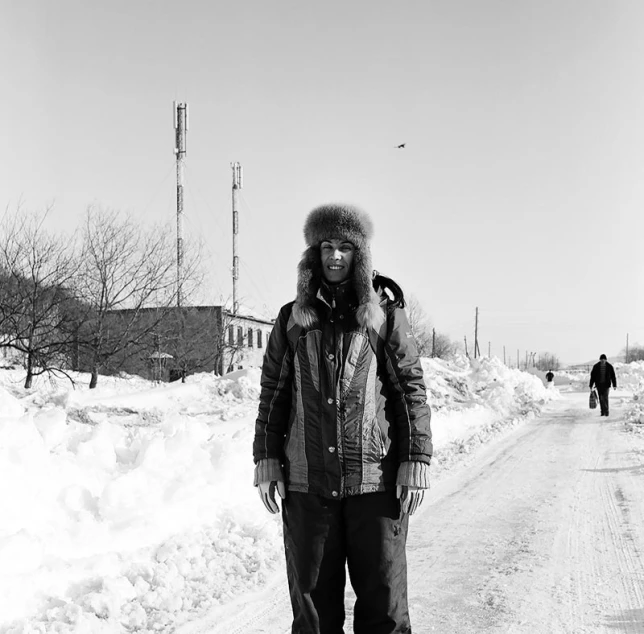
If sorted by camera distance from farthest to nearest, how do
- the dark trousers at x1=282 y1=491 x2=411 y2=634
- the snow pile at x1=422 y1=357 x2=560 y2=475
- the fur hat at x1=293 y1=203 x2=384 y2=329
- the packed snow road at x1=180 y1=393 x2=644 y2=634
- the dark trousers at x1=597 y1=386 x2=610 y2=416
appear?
1. the dark trousers at x1=597 y1=386 x2=610 y2=416
2. the snow pile at x1=422 y1=357 x2=560 y2=475
3. the packed snow road at x1=180 y1=393 x2=644 y2=634
4. the fur hat at x1=293 y1=203 x2=384 y2=329
5. the dark trousers at x1=282 y1=491 x2=411 y2=634

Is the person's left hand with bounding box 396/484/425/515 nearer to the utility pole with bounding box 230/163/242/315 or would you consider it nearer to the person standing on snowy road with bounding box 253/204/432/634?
the person standing on snowy road with bounding box 253/204/432/634

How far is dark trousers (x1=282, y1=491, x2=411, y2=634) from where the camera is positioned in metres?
2.83

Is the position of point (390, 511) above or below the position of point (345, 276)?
below

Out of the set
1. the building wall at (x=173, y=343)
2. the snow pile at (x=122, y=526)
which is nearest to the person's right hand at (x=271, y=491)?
the snow pile at (x=122, y=526)

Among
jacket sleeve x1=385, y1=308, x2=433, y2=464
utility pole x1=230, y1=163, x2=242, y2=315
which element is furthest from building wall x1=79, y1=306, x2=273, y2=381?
jacket sleeve x1=385, y1=308, x2=433, y2=464

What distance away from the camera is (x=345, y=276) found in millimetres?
3152

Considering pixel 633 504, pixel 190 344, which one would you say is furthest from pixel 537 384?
pixel 633 504

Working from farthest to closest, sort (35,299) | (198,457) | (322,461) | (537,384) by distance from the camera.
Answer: (537,384) < (35,299) < (198,457) < (322,461)

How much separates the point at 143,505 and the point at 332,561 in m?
2.96

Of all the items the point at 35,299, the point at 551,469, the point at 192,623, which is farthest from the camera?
the point at 35,299

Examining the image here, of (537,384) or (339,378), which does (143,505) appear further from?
(537,384)

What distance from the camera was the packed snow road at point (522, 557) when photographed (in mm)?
3848

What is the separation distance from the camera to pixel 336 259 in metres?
3.13

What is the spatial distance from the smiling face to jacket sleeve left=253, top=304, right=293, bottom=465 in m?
0.29
